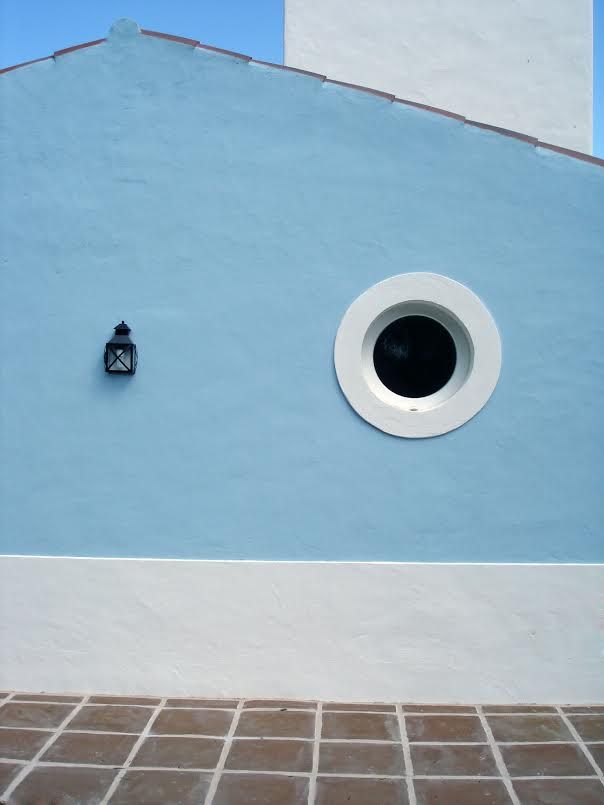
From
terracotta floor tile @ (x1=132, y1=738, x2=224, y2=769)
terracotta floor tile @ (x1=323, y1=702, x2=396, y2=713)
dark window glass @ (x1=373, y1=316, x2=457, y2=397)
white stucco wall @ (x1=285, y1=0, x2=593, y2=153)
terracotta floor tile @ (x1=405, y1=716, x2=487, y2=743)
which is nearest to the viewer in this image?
terracotta floor tile @ (x1=132, y1=738, x2=224, y2=769)

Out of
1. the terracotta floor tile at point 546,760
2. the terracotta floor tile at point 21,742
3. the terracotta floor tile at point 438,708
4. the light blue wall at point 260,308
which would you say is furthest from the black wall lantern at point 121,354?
the terracotta floor tile at point 546,760

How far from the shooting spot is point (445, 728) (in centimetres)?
462

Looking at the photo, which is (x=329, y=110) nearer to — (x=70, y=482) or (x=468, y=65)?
(x=468, y=65)

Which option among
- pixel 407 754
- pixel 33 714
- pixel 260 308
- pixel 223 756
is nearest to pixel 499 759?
pixel 407 754

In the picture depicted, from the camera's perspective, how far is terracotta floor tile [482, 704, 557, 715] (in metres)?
4.89

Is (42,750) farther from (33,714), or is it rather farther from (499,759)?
(499,759)

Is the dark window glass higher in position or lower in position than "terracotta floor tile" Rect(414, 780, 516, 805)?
higher

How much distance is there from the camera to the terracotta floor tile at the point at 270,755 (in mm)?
4141

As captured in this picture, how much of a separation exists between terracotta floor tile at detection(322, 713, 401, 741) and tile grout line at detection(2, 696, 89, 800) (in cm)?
169

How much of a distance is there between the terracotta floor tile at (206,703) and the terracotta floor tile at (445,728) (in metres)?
1.22

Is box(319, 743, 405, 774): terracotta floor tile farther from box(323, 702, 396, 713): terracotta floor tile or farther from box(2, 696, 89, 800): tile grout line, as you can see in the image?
box(2, 696, 89, 800): tile grout line

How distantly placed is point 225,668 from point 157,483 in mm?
1407

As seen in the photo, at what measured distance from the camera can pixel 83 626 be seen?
5113 millimetres

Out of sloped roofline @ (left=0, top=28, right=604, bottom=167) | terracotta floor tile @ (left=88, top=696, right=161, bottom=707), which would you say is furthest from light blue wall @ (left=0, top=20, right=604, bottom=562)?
terracotta floor tile @ (left=88, top=696, right=161, bottom=707)
